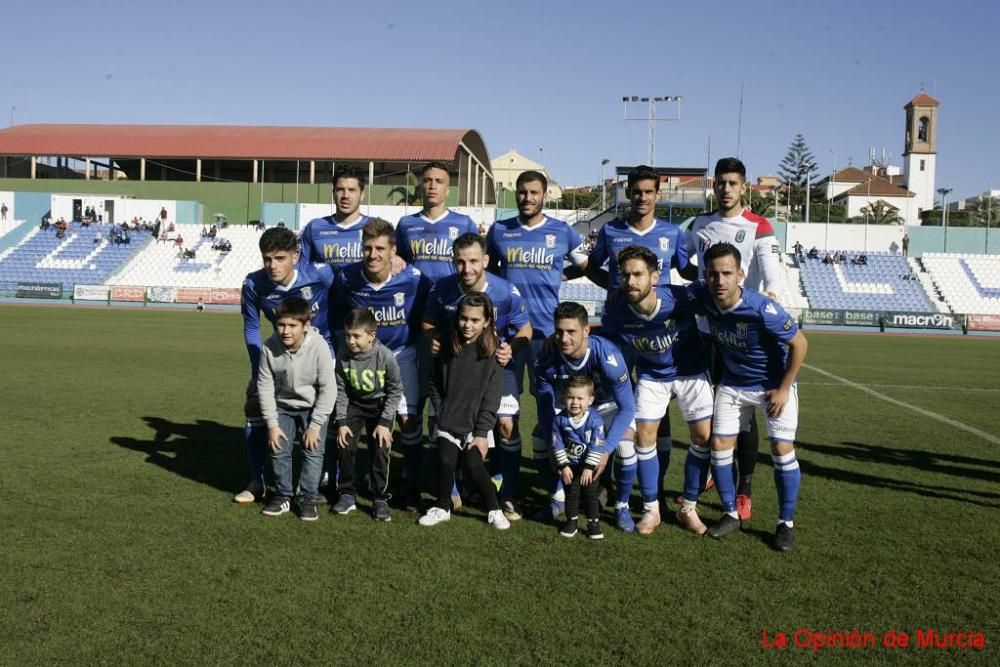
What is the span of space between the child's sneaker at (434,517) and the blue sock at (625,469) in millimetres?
1123

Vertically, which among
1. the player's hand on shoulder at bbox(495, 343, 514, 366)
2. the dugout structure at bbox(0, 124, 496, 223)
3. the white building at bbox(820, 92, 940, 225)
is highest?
the white building at bbox(820, 92, 940, 225)

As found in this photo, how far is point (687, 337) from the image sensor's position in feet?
17.4

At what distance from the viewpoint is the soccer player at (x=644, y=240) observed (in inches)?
230

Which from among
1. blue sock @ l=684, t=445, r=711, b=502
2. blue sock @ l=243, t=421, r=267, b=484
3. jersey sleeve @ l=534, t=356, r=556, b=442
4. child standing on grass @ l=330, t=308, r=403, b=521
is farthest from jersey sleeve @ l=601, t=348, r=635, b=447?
blue sock @ l=243, t=421, r=267, b=484

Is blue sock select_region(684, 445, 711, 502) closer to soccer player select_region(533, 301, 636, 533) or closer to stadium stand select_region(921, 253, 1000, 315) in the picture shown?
soccer player select_region(533, 301, 636, 533)

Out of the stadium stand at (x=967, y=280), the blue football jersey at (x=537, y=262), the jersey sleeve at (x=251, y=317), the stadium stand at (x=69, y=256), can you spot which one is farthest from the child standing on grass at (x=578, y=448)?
the stadium stand at (x=967, y=280)

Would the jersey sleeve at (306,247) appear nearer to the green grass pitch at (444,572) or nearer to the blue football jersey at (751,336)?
the green grass pitch at (444,572)

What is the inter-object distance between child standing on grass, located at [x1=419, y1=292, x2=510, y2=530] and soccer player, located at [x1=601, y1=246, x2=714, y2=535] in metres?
0.84

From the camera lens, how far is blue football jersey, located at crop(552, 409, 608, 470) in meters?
5.09

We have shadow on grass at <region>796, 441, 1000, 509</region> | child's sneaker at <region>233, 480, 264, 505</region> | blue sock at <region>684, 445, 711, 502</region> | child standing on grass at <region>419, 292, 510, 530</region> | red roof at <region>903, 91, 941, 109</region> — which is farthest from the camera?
red roof at <region>903, 91, 941, 109</region>

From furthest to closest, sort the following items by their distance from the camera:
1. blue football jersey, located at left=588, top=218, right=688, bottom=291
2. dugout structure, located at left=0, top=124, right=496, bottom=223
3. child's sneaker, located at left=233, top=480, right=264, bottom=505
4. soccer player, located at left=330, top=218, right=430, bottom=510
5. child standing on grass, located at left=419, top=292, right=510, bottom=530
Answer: dugout structure, located at left=0, top=124, right=496, bottom=223 → blue football jersey, located at left=588, top=218, right=688, bottom=291 → soccer player, located at left=330, top=218, right=430, bottom=510 → child's sneaker, located at left=233, top=480, right=264, bottom=505 → child standing on grass, located at left=419, top=292, right=510, bottom=530

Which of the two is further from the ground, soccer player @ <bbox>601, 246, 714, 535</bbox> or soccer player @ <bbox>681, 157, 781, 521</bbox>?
soccer player @ <bbox>681, 157, 781, 521</bbox>

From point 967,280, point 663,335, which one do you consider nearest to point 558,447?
point 663,335

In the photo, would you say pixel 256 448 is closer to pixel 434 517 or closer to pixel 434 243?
pixel 434 517
